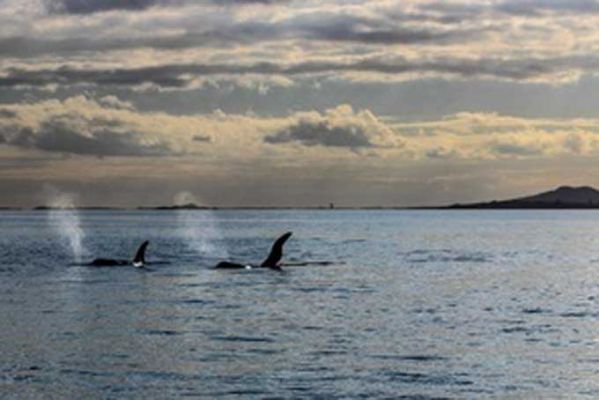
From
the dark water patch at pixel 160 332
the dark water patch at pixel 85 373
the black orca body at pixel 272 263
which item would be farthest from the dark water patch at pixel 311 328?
the black orca body at pixel 272 263

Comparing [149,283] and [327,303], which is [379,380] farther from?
[149,283]

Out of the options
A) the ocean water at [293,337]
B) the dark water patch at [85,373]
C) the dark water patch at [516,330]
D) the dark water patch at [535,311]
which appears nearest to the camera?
the ocean water at [293,337]

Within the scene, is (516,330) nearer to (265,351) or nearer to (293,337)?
(293,337)

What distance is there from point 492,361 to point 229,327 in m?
11.0

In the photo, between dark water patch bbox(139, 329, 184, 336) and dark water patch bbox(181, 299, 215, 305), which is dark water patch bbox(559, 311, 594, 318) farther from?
dark water patch bbox(139, 329, 184, 336)

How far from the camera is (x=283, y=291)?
56.8 metres

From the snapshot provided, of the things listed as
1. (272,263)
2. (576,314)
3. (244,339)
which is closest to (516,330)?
(576,314)

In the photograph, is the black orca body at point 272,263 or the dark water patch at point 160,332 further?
the black orca body at point 272,263

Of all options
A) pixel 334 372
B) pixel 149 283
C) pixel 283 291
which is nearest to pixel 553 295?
pixel 283 291

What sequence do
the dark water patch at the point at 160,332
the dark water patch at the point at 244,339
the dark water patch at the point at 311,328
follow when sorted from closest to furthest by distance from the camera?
the dark water patch at the point at 244,339 < the dark water patch at the point at 160,332 < the dark water patch at the point at 311,328

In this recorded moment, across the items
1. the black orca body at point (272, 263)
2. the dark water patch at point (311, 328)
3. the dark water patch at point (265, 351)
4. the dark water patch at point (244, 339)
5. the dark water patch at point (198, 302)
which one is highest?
the black orca body at point (272, 263)

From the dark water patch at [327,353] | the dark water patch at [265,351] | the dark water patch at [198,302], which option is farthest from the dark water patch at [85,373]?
the dark water patch at [198,302]

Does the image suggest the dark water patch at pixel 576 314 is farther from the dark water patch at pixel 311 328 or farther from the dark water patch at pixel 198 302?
the dark water patch at pixel 198 302

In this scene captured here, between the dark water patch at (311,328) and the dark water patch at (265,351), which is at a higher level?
the dark water patch at (311,328)
